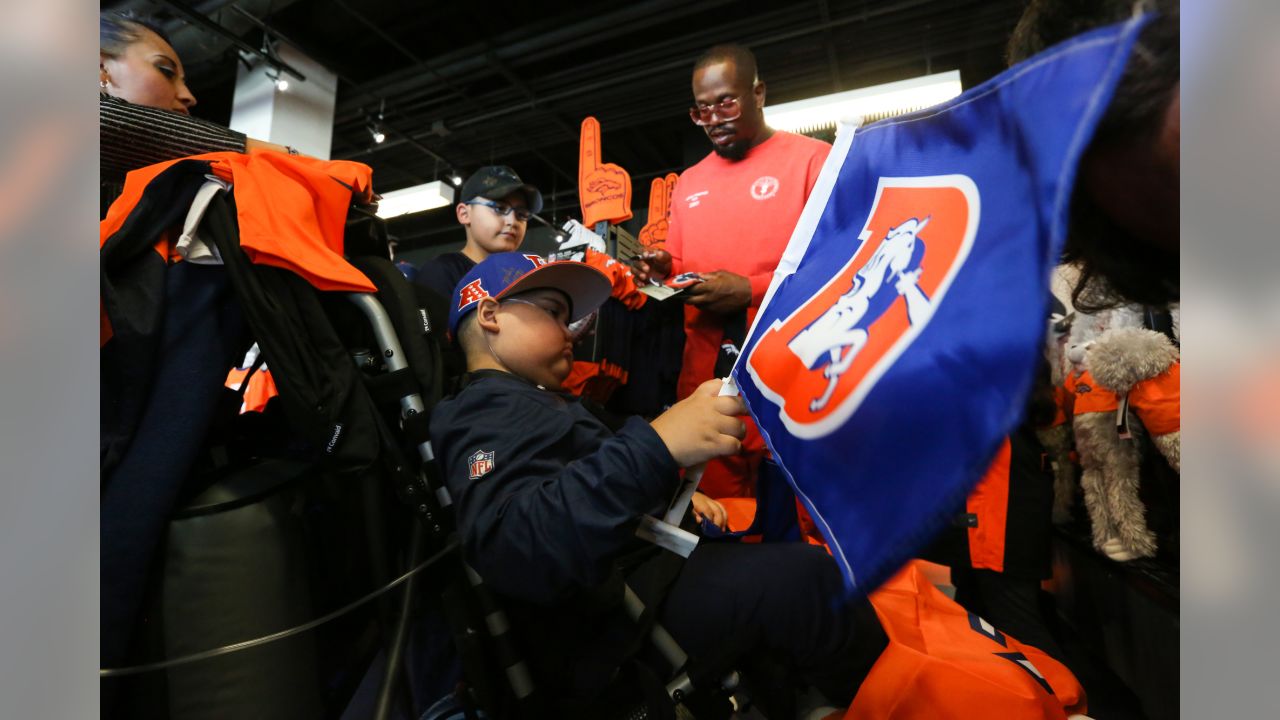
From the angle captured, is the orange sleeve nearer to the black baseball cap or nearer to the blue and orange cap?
the blue and orange cap

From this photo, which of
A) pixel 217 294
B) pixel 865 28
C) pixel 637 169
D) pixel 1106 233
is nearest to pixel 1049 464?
pixel 1106 233

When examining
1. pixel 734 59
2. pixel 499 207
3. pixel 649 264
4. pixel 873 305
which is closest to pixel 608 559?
pixel 873 305

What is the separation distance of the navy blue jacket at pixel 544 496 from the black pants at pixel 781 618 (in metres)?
0.20

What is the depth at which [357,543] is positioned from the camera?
117cm

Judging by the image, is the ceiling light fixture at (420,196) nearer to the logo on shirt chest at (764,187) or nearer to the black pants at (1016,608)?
the logo on shirt chest at (764,187)

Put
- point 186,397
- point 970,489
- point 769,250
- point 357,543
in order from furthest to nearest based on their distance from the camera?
1. point 769,250
2. point 357,543
3. point 186,397
4. point 970,489

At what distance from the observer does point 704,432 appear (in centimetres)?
86

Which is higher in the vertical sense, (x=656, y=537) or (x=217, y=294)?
(x=217, y=294)

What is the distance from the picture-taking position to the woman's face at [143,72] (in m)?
1.49

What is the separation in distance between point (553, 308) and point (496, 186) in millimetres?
1284

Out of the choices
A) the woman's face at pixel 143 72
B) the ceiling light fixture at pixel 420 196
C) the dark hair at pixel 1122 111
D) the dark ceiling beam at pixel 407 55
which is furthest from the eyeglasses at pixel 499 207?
the ceiling light fixture at pixel 420 196

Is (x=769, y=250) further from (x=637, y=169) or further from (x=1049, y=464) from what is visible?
(x=637, y=169)

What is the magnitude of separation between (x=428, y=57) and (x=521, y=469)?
5.57 metres

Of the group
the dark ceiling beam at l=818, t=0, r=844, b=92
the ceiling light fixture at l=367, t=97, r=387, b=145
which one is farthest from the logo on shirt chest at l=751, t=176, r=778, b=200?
the ceiling light fixture at l=367, t=97, r=387, b=145
